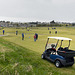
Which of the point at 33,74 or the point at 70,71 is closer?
the point at 33,74

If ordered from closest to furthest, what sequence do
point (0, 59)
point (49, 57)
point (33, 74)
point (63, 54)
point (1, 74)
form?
point (1, 74), point (33, 74), point (0, 59), point (63, 54), point (49, 57)

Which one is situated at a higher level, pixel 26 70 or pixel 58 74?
pixel 26 70

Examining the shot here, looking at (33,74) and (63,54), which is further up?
(63,54)

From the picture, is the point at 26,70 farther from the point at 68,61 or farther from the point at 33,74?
the point at 68,61

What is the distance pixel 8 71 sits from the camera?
15.0 ft

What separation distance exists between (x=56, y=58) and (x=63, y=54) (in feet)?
2.28

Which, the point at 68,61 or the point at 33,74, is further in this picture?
the point at 68,61

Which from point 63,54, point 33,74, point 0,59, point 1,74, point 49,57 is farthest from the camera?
point 49,57

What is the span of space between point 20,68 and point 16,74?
674 mm

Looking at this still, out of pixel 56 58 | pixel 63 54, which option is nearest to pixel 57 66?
pixel 56 58

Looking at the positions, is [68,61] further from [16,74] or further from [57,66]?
[16,74]

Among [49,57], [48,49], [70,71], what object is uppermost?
[48,49]

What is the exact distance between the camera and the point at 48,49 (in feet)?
27.7

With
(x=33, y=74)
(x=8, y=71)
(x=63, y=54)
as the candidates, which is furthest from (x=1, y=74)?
(x=63, y=54)
